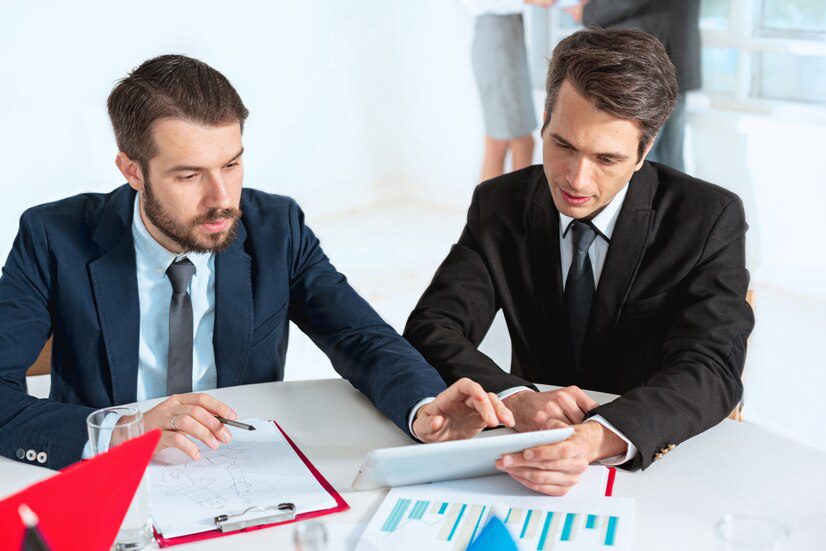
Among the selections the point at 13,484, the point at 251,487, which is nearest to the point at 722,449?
the point at 251,487

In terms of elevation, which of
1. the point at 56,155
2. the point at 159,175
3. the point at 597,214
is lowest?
the point at 56,155

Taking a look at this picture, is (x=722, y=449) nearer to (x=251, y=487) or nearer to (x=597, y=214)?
(x=597, y=214)

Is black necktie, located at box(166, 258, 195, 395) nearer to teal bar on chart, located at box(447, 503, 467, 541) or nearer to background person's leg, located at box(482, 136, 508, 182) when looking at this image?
teal bar on chart, located at box(447, 503, 467, 541)

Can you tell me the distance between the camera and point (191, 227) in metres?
2.01

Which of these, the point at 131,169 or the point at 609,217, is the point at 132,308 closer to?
the point at 131,169

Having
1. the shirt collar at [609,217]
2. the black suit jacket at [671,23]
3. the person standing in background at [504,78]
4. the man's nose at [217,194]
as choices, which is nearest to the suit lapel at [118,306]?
the man's nose at [217,194]

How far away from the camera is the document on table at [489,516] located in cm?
143

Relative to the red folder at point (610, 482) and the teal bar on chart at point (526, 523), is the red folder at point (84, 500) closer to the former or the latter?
the teal bar on chart at point (526, 523)

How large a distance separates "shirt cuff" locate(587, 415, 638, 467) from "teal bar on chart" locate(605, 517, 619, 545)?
189 mm

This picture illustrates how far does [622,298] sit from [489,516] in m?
0.77

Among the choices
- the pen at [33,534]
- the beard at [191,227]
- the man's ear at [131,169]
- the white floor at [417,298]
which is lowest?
the white floor at [417,298]

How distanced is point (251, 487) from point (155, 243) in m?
0.71

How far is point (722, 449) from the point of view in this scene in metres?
1.73

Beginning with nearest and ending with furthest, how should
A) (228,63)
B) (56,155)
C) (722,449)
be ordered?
(722,449)
(56,155)
(228,63)
